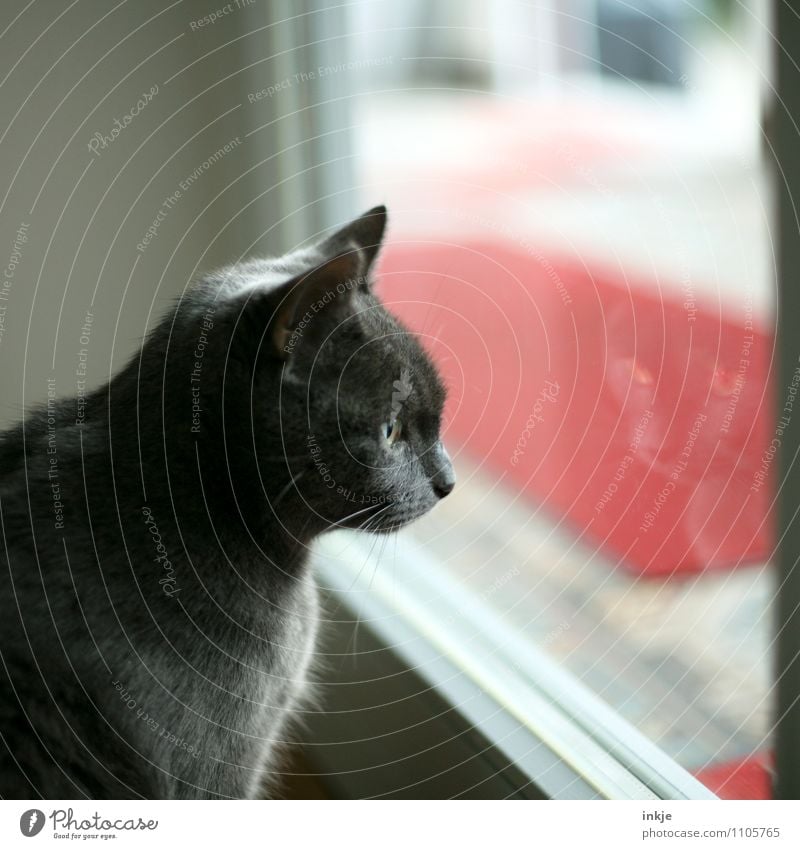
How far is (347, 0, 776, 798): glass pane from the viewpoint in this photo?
0.73 m

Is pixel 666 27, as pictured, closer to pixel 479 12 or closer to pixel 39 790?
pixel 479 12

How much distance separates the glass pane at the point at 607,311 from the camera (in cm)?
73

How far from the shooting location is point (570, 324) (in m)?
0.84

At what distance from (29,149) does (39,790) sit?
51 cm

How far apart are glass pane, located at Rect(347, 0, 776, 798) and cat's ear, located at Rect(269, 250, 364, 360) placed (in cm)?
15

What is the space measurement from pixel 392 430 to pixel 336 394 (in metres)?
0.06

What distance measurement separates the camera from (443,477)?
2.56 feet

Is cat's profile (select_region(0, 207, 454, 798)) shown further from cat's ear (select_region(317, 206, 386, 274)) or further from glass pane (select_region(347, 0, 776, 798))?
glass pane (select_region(347, 0, 776, 798))

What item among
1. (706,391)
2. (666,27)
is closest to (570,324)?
(706,391)

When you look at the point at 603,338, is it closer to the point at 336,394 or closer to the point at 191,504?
the point at 336,394
